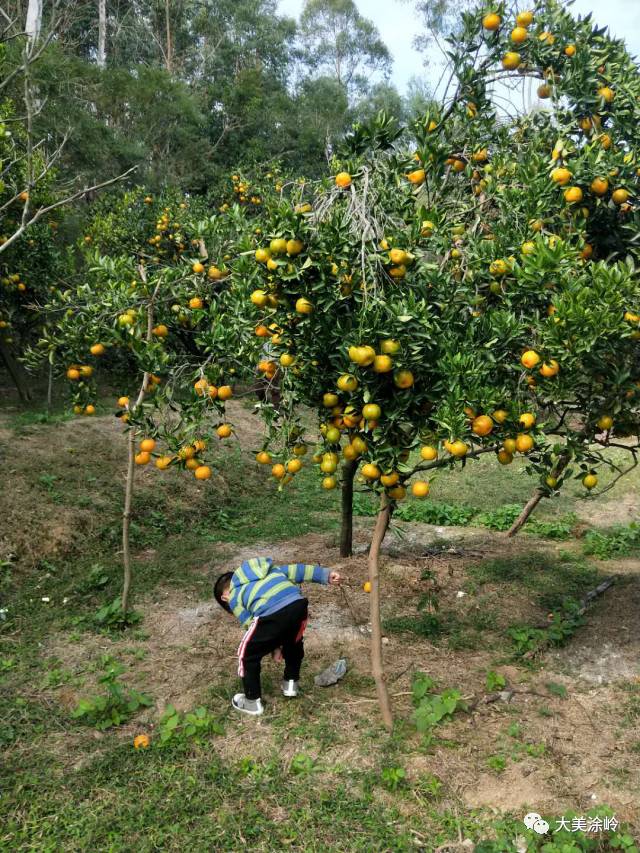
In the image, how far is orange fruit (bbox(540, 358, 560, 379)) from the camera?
3115 millimetres

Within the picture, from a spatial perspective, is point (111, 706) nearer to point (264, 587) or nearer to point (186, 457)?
point (264, 587)

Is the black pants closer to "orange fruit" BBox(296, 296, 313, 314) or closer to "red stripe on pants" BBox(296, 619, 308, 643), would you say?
"red stripe on pants" BBox(296, 619, 308, 643)

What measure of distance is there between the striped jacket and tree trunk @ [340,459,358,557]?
192 cm

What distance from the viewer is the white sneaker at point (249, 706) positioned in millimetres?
3824

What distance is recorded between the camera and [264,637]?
3.72 m

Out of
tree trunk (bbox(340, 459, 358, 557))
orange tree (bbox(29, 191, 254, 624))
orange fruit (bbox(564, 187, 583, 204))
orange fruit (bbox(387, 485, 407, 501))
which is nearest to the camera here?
orange fruit (bbox(387, 485, 407, 501))

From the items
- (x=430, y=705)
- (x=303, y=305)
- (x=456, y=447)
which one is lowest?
(x=430, y=705)

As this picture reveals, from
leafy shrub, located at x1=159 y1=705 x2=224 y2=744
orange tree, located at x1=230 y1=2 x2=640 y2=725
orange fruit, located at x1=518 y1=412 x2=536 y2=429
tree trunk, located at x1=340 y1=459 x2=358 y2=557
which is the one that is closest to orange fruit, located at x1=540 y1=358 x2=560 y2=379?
orange tree, located at x1=230 y1=2 x2=640 y2=725

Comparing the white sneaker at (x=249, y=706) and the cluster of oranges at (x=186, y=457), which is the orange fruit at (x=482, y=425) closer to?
the cluster of oranges at (x=186, y=457)

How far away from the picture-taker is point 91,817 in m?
3.06

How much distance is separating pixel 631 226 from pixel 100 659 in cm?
439

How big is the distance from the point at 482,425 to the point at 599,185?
5.53 feet

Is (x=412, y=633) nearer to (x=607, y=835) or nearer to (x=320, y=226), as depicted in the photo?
(x=607, y=835)

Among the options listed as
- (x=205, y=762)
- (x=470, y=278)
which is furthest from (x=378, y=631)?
(x=470, y=278)
